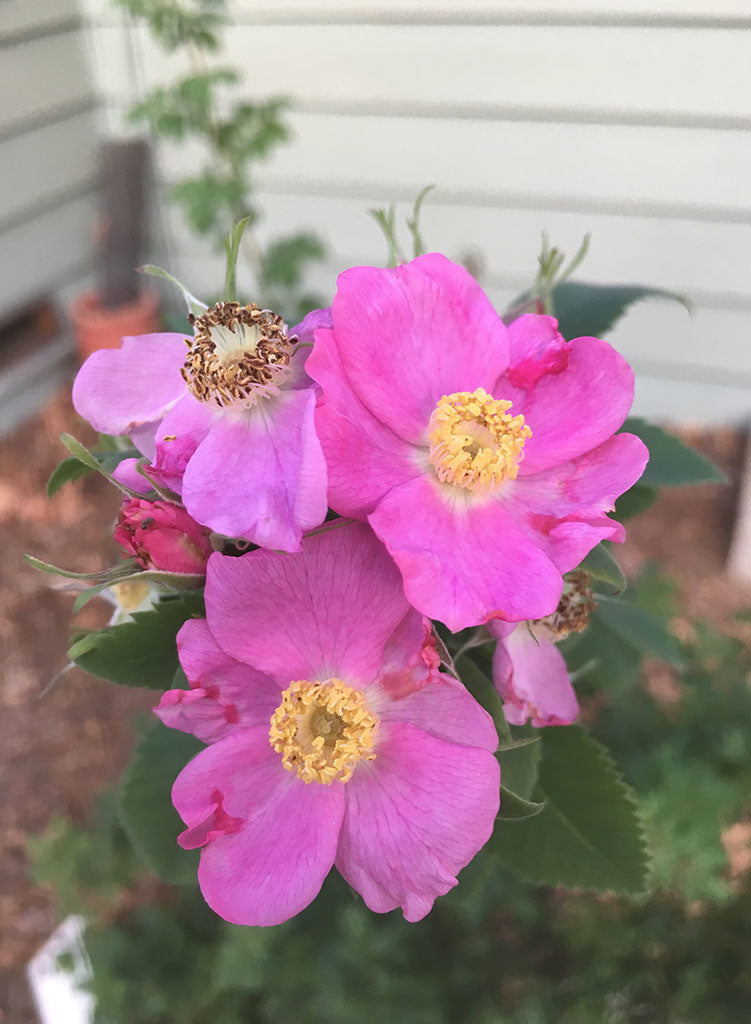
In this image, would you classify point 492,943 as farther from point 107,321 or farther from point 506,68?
point 107,321

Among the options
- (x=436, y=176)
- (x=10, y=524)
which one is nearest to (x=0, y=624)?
(x=10, y=524)

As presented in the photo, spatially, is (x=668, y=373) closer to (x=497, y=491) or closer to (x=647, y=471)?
(x=647, y=471)

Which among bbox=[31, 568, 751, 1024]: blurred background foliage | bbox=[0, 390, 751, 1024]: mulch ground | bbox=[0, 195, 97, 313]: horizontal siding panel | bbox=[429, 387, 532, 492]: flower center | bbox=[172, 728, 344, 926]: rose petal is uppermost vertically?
bbox=[429, 387, 532, 492]: flower center

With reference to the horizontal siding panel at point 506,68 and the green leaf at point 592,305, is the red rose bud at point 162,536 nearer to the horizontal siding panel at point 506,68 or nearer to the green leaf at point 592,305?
the green leaf at point 592,305

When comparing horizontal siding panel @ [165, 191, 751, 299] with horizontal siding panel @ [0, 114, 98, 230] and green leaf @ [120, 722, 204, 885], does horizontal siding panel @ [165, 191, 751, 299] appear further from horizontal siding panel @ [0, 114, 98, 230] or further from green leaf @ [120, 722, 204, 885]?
green leaf @ [120, 722, 204, 885]

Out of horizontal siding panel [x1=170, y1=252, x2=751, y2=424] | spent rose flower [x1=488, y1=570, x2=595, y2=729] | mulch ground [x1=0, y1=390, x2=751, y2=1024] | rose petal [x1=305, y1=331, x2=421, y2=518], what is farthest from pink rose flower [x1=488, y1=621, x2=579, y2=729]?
horizontal siding panel [x1=170, y1=252, x2=751, y2=424]

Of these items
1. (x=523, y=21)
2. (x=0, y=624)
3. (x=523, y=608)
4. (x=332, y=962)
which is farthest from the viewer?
(x=0, y=624)

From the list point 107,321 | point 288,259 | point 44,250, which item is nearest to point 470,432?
point 288,259
